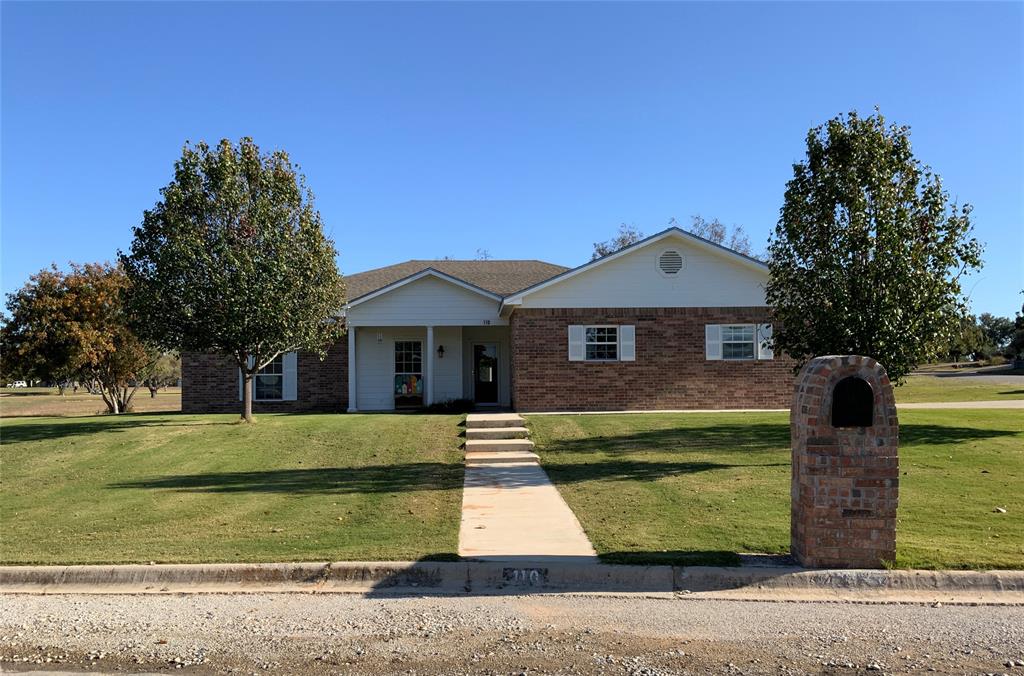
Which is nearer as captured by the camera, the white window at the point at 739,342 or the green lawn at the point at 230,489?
the green lawn at the point at 230,489

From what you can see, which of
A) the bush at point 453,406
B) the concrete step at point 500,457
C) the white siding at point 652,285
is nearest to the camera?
the concrete step at point 500,457

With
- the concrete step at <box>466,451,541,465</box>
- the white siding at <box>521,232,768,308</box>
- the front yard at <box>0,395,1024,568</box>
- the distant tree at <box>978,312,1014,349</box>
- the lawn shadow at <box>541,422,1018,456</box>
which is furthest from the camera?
the distant tree at <box>978,312,1014,349</box>

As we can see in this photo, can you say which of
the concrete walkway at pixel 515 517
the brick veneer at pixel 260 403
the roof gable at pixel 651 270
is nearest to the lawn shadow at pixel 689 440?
the concrete walkway at pixel 515 517

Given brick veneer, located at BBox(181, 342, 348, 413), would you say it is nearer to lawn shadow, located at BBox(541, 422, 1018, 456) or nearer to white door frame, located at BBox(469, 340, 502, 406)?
white door frame, located at BBox(469, 340, 502, 406)

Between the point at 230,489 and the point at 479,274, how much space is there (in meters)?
17.4

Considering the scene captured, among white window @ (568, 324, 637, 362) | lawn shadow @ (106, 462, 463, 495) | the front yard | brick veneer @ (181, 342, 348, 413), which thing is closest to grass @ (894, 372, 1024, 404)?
the front yard

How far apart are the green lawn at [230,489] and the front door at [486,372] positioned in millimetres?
5631

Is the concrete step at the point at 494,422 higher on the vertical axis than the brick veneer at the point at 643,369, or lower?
lower

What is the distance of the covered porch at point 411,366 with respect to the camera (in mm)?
23266

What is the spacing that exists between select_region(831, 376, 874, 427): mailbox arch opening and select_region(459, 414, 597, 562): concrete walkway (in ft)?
7.85

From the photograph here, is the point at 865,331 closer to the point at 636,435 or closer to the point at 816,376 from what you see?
the point at 636,435

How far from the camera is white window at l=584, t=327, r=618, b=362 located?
810 inches

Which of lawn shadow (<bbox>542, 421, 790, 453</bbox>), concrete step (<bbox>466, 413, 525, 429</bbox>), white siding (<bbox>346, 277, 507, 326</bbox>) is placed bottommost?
lawn shadow (<bbox>542, 421, 790, 453</bbox>)

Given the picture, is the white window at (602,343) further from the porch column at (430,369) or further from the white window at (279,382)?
the white window at (279,382)
